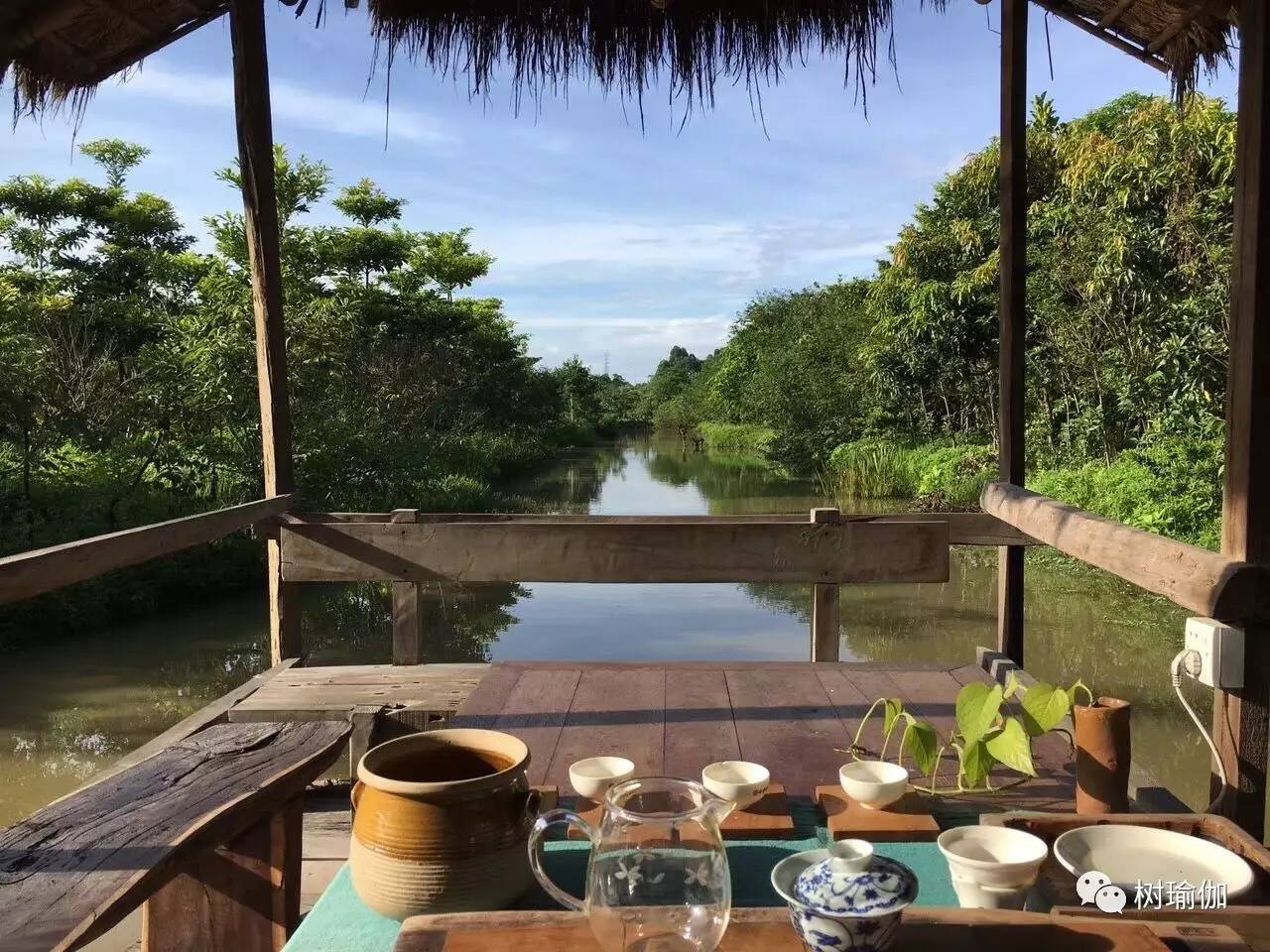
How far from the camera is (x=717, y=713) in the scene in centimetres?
188

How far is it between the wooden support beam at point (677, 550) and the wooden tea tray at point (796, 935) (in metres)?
1.69

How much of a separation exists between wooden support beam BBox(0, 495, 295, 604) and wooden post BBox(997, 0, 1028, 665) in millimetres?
2053

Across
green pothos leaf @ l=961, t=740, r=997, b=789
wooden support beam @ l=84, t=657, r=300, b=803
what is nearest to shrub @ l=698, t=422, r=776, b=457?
wooden support beam @ l=84, t=657, r=300, b=803

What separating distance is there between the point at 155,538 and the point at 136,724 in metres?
3.62

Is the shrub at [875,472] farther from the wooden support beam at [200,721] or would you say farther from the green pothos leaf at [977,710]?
the green pothos leaf at [977,710]

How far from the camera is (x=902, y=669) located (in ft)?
7.47

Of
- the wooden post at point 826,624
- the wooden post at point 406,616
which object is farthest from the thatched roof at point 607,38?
the wooden post at point 826,624

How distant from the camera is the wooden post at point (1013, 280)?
2.72m

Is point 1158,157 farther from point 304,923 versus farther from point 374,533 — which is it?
point 304,923

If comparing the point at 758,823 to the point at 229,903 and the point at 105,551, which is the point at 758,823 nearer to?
the point at 229,903

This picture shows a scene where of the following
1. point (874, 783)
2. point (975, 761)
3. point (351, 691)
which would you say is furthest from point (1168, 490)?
point (874, 783)

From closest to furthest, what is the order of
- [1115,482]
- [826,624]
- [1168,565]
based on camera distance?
[1168,565] → [826,624] → [1115,482]

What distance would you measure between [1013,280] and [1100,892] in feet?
7.37

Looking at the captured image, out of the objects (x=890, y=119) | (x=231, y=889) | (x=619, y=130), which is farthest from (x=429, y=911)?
(x=619, y=130)
